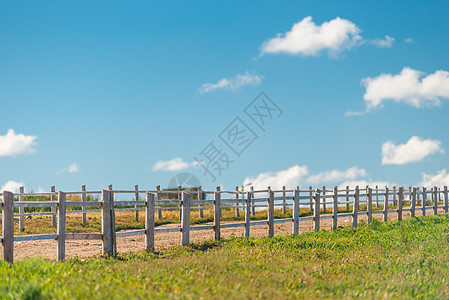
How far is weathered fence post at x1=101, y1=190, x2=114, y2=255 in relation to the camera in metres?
12.3

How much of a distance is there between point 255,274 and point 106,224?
5.58 metres

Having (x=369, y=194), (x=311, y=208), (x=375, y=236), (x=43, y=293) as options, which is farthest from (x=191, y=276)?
(x=311, y=208)

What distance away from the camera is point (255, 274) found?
Answer: 827cm

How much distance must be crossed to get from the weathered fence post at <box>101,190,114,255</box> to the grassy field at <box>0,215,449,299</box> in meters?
0.47

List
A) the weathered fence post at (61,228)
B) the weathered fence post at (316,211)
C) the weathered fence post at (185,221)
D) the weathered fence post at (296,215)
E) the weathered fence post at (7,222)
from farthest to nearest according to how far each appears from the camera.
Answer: the weathered fence post at (316,211), the weathered fence post at (296,215), the weathered fence post at (185,221), the weathered fence post at (61,228), the weathered fence post at (7,222)

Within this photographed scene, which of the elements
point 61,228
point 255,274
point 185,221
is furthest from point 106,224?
point 255,274

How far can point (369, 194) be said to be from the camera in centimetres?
2273

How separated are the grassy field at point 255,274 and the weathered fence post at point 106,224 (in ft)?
1.55

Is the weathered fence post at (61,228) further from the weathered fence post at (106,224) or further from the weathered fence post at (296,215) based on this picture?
the weathered fence post at (296,215)

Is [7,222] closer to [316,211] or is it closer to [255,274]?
[255,274]

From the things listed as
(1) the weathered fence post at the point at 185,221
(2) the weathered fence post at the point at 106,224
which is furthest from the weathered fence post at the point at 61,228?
(1) the weathered fence post at the point at 185,221

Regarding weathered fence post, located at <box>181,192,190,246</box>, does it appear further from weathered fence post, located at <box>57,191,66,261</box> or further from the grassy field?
weathered fence post, located at <box>57,191,66,261</box>

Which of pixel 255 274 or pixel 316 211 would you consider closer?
pixel 255 274

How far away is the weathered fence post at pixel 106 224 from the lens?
12336mm
